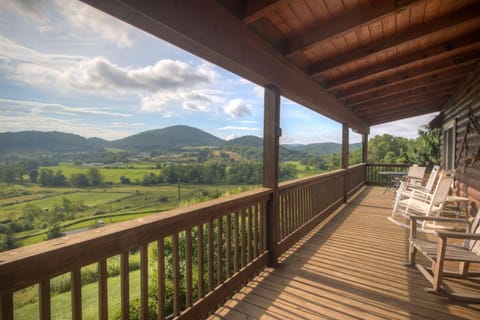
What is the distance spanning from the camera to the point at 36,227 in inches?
58.9

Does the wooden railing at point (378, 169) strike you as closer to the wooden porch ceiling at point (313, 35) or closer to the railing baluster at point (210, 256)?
the wooden porch ceiling at point (313, 35)

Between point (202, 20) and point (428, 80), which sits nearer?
point (202, 20)

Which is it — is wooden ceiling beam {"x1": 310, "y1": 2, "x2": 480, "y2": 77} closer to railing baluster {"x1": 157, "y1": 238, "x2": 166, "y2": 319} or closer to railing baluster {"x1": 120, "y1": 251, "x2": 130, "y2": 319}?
railing baluster {"x1": 157, "y1": 238, "x2": 166, "y2": 319}

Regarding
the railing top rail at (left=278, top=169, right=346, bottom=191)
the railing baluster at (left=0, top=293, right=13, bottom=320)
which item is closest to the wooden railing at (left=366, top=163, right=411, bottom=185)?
the railing top rail at (left=278, top=169, right=346, bottom=191)

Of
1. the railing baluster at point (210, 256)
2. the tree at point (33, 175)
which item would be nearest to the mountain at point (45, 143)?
the tree at point (33, 175)

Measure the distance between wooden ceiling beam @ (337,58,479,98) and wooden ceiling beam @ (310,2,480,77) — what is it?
1.66 meters

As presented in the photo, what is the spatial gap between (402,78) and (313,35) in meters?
2.65

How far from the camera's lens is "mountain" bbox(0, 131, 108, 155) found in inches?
54.0

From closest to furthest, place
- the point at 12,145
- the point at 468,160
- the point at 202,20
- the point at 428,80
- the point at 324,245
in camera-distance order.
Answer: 1. the point at 12,145
2. the point at 202,20
3. the point at 324,245
4. the point at 468,160
5. the point at 428,80

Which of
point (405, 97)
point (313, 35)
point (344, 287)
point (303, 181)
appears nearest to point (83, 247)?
point (344, 287)

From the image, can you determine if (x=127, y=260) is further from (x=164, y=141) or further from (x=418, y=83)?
(x=418, y=83)

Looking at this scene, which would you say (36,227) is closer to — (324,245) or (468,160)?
(324,245)

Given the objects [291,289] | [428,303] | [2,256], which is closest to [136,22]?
[2,256]

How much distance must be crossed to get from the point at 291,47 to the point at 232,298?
2.57m
